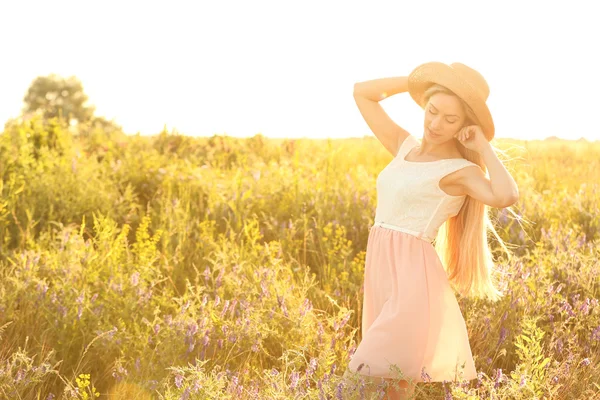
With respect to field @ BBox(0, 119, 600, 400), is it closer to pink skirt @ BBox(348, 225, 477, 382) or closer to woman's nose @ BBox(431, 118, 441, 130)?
pink skirt @ BBox(348, 225, 477, 382)

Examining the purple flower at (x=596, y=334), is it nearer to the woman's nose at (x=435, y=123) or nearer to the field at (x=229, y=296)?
the field at (x=229, y=296)

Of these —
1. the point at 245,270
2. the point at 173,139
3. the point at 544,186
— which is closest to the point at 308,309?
the point at 245,270

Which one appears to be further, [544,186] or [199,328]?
[544,186]

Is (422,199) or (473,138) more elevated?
(473,138)

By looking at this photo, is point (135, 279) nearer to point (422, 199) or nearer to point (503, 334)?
point (422, 199)

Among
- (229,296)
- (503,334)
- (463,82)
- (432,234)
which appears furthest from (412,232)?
(229,296)

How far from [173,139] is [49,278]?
6.21m

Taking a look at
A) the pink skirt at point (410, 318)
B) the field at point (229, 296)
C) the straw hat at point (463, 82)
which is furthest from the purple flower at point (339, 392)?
the straw hat at point (463, 82)

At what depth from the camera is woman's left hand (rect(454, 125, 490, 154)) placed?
9.24 ft

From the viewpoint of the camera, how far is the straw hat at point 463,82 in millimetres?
2799

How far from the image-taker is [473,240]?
9.84 ft

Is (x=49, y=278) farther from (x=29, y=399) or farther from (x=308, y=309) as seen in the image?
(x=308, y=309)

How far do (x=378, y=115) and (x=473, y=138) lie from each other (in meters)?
0.60

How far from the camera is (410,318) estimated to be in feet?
8.92
